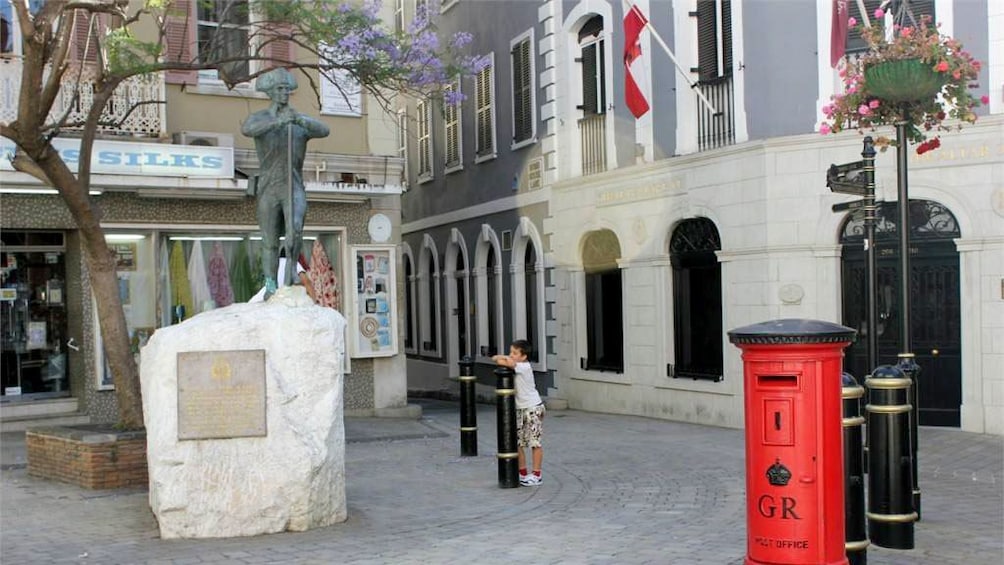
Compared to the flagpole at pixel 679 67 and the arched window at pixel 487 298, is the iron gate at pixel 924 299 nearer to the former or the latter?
the flagpole at pixel 679 67

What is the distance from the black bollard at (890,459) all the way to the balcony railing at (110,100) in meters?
10.1

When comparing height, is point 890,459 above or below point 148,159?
below

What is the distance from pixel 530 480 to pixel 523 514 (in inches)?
54.9

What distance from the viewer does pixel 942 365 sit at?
14.0 metres

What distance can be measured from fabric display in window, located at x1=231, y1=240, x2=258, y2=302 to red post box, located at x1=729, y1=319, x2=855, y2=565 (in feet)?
39.0

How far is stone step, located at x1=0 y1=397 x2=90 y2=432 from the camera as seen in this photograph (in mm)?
14461

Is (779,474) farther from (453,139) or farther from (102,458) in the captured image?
(453,139)

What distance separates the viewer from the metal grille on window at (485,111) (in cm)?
2281

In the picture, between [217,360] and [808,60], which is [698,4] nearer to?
[808,60]

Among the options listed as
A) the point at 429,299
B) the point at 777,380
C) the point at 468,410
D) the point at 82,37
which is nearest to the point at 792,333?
the point at 777,380

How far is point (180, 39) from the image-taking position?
15391 mm

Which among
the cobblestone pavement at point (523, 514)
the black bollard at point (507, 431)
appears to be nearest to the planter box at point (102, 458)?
the cobblestone pavement at point (523, 514)

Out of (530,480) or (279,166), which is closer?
(279,166)

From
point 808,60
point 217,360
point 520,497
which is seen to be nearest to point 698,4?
point 808,60
